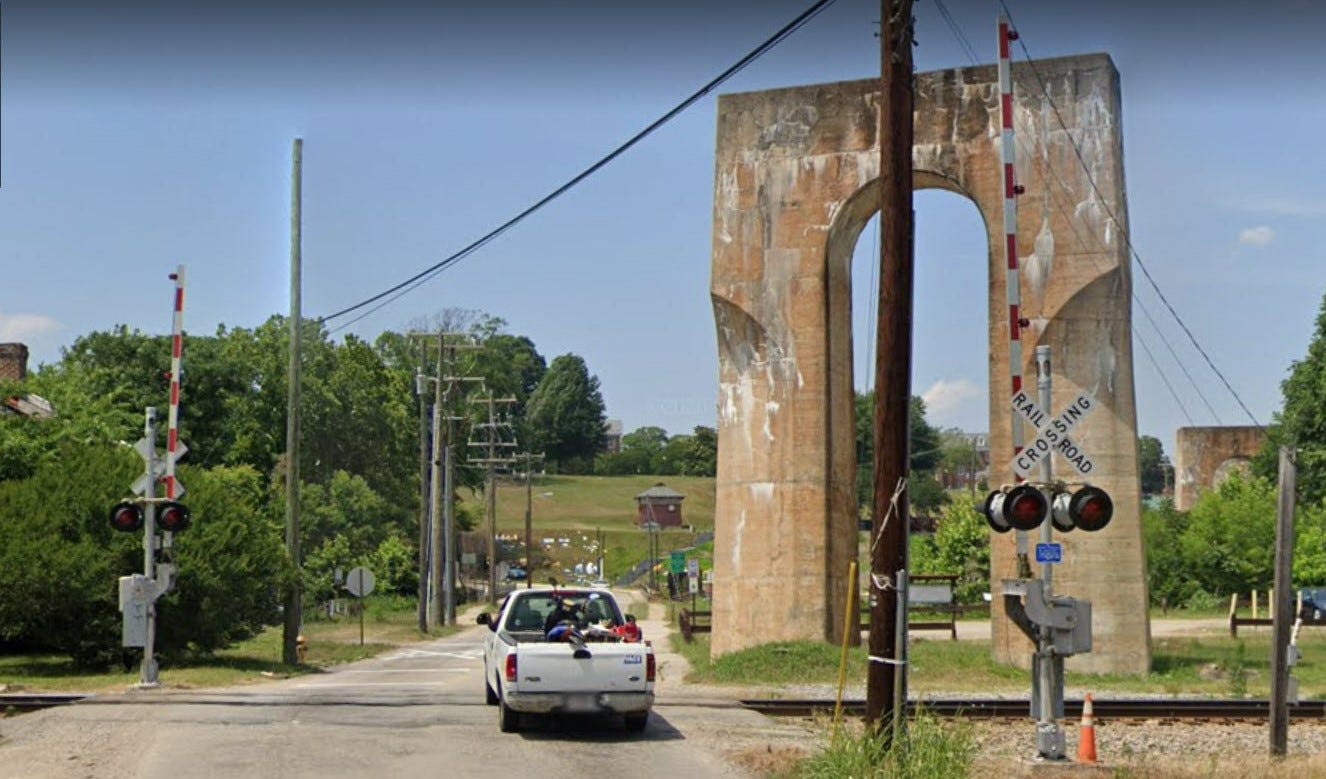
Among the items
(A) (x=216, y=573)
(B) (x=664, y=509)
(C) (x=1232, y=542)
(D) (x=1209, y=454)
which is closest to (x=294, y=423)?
(A) (x=216, y=573)

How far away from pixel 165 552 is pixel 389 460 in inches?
2750

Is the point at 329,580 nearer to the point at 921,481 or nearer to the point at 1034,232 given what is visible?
the point at 1034,232

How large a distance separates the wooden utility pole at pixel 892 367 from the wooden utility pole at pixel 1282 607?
443 cm

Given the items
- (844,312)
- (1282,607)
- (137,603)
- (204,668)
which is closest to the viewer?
(1282,607)

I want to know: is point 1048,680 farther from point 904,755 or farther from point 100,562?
point 100,562

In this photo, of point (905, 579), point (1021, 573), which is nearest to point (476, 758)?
point (905, 579)

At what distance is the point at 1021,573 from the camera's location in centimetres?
1519

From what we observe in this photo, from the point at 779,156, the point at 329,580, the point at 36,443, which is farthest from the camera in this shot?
the point at 329,580

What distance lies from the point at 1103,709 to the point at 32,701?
1458 cm

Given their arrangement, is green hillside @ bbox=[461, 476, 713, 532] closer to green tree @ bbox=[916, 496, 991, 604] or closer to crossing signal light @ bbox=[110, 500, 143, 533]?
green tree @ bbox=[916, 496, 991, 604]

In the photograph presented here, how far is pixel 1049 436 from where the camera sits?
1491cm

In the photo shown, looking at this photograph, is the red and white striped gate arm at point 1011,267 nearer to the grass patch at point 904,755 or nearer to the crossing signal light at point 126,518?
the grass patch at point 904,755

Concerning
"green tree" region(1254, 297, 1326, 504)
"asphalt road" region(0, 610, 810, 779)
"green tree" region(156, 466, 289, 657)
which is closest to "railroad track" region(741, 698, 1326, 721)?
"asphalt road" region(0, 610, 810, 779)

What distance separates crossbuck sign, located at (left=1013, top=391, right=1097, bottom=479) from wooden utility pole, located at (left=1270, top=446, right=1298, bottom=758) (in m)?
3.06
